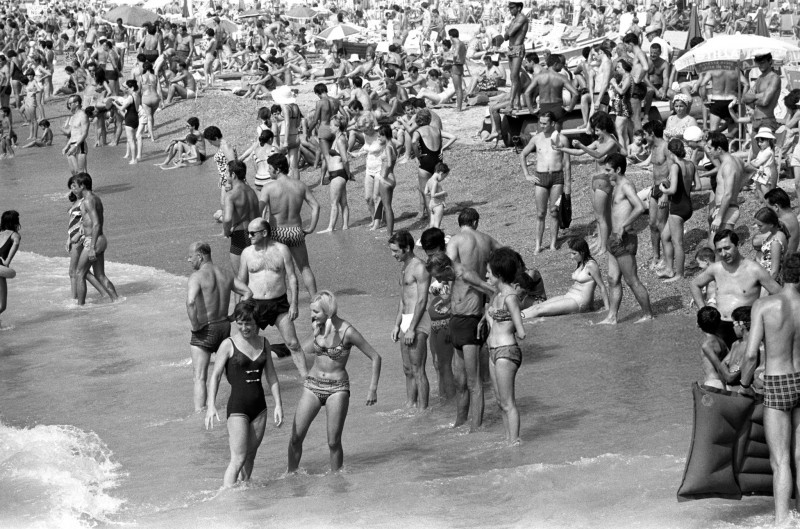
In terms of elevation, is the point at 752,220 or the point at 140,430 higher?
the point at 752,220

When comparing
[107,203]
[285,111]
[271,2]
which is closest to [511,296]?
[285,111]

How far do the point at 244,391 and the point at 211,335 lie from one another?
2.09 metres

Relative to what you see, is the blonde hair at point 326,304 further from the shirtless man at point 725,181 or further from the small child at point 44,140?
the small child at point 44,140

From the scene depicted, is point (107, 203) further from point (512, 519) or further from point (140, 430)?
point (512, 519)

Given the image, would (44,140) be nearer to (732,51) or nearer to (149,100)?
(149,100)

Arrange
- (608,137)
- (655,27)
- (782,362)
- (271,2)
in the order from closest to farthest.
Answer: (782,362), (608,137), (655,27), (271,2)

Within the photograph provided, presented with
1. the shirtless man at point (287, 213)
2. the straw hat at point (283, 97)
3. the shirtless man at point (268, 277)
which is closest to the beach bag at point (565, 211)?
the shirtless man at point (287, 213)

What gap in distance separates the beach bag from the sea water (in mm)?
2485

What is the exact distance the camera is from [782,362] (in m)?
6.80

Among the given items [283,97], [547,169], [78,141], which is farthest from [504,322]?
[78,141]

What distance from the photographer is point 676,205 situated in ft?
41.5

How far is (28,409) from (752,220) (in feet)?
26.9

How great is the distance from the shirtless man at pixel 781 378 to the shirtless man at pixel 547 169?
7253mm

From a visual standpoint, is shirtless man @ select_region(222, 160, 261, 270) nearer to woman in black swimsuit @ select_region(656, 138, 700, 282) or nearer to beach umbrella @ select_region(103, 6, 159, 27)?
woman in black swimsuit @ select_region(656, 138, 700, 282)
